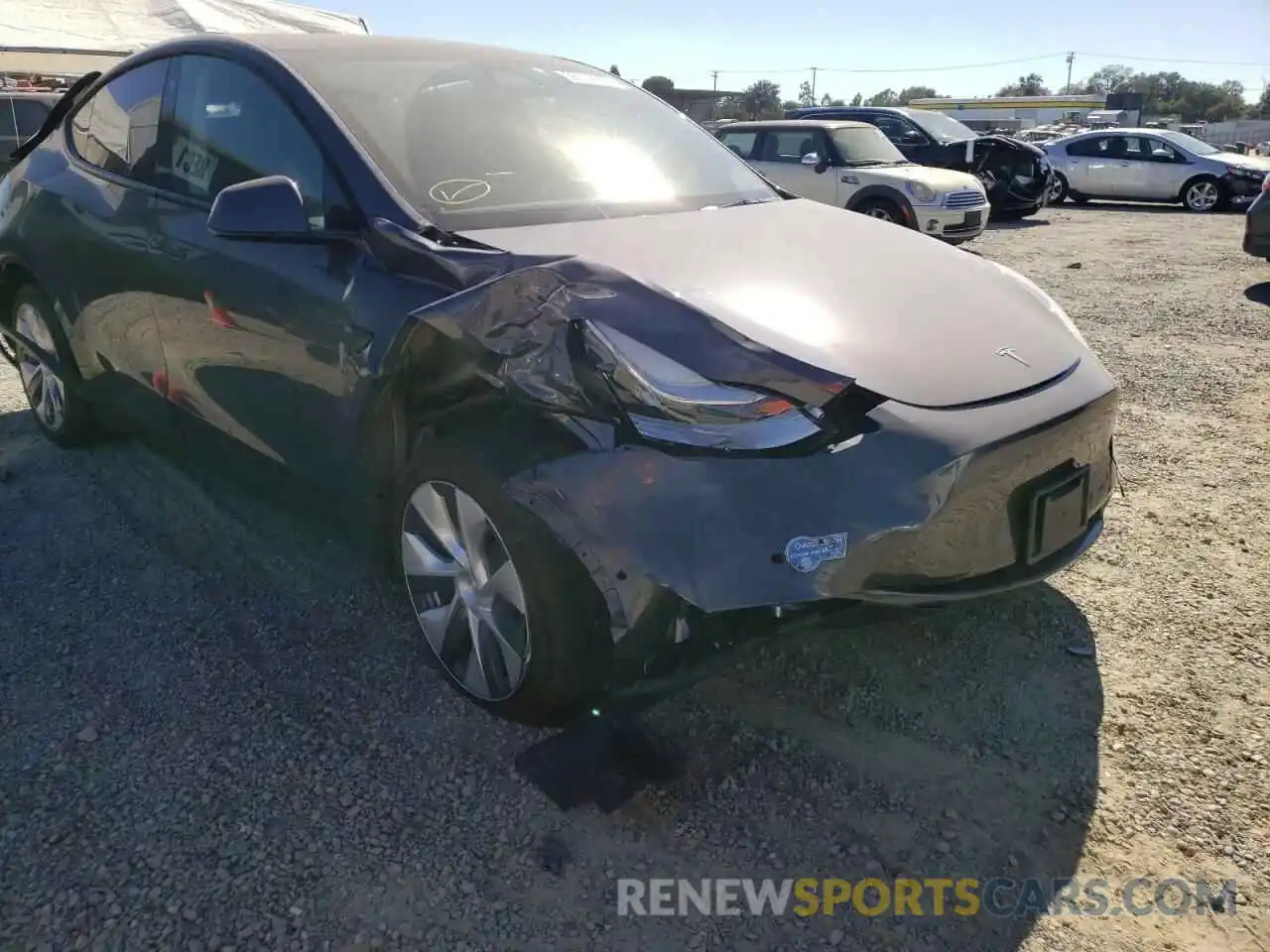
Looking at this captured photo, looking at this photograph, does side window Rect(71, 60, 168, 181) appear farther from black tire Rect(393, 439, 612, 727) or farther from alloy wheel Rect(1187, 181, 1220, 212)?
alloy wheel Rect(1187, 181, 1220, 212)

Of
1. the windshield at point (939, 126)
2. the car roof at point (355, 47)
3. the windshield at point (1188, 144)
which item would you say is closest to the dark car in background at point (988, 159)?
the windshield at point (939, 126)

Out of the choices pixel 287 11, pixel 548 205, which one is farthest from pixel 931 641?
pixel 287 11

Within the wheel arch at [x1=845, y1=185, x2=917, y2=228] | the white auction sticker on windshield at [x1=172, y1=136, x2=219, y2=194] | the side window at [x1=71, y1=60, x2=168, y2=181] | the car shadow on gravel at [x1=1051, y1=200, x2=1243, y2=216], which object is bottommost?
the car shadow on gravel at [x1=1051, y1=200, x2=1243, y2=216]

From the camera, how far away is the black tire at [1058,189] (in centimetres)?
1870

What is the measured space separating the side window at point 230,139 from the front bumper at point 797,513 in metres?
1.29

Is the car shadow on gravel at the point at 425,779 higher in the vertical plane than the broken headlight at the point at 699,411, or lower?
lower

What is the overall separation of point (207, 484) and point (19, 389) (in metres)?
2.39

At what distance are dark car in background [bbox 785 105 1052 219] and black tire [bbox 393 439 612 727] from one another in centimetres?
1483

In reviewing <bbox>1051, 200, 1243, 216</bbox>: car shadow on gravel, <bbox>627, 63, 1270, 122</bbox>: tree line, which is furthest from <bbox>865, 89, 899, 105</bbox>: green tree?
<bbox>1051, 200, 1243, 216</bbox>: car shadow on gravel

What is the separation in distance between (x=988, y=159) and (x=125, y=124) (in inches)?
580

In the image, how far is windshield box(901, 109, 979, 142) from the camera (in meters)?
15.6

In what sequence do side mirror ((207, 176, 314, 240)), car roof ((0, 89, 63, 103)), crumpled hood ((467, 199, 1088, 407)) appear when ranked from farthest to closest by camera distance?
car roof ((0, 89, 63, 103))
side mirror ((207, 176, 314, 240))
crumpled hood ((467, 199, 1088, 407))

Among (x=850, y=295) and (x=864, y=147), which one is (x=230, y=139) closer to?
(x=850, y=295)

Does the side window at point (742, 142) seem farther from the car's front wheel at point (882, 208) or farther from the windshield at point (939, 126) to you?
the windshield at point (939, 126)
